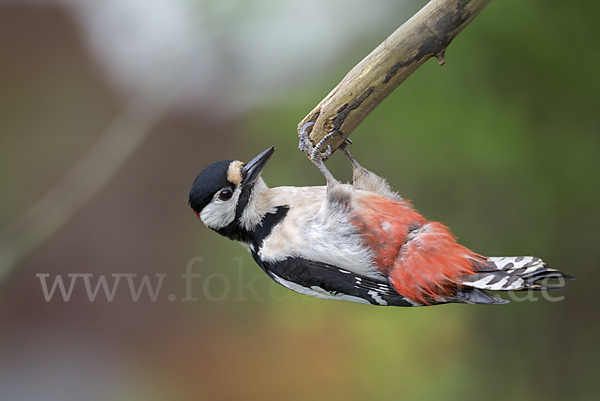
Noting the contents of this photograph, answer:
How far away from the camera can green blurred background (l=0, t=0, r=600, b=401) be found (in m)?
2.65

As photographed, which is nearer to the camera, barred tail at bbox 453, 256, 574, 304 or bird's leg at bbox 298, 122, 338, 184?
barred tail at bbox 453, 256, 574, 304

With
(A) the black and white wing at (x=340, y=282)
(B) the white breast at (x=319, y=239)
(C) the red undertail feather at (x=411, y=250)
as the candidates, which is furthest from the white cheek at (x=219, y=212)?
(C) the red undertail feather at (x=411, y=250)

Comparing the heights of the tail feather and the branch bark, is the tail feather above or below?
below

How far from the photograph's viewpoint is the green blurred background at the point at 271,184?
104 inches

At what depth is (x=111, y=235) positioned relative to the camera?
3.77 m

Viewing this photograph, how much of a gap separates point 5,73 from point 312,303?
296 centimetres

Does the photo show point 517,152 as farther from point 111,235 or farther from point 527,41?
point 111,235

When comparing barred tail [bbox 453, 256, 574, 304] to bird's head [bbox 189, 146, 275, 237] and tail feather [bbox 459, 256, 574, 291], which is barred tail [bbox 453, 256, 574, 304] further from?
bird's head [bbox 189, 146, 275, 237]

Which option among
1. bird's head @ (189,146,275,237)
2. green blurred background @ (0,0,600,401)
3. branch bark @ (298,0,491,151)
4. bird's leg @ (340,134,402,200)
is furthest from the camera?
green blurred background @ (0,0,600,401)

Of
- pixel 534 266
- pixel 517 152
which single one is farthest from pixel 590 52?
pixel 534 266

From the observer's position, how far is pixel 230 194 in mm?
1821

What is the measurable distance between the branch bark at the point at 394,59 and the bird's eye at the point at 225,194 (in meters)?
0.49

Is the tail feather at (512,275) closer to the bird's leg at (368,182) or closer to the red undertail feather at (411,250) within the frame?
the red undertail feather at (411,250)

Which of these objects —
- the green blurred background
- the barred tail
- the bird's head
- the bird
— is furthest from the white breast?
the green blurred background
